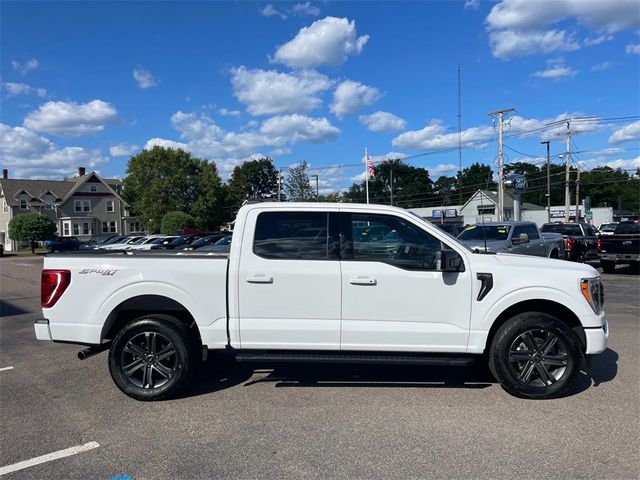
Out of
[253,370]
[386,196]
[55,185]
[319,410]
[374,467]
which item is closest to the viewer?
[374,467]

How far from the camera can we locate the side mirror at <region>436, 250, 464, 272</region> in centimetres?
469

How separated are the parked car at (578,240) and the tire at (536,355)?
13.7 metres

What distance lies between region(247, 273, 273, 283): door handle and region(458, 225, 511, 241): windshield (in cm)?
1062

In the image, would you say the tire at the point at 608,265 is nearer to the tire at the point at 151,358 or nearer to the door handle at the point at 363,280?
the door handle at the point at 363,280

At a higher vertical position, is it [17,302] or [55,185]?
[55,185]

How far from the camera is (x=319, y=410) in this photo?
4.60 metres

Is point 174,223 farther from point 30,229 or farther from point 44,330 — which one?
point 44,330

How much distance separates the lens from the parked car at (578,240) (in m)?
18.2

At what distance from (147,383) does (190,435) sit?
104cm

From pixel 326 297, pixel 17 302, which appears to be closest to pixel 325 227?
pixel 326 297

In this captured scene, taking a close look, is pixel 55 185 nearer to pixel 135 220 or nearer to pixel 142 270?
pixel 135 220

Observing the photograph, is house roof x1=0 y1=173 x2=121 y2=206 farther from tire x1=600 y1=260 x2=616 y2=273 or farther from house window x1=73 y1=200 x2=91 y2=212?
tire x1=600 y1=260 x2=616 y2=273

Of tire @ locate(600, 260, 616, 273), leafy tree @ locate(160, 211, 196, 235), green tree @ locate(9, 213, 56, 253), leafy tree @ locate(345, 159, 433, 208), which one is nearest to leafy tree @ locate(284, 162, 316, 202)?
leafy tree @ locate(160, 211, 196, 235)

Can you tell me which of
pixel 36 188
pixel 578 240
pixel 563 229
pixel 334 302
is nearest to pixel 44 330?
pixel 334 302
